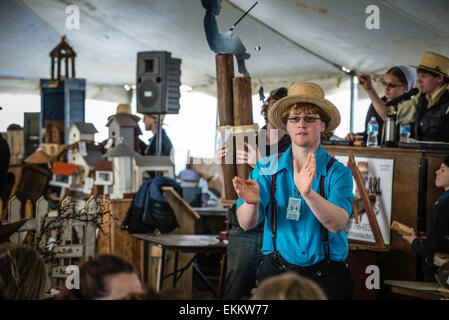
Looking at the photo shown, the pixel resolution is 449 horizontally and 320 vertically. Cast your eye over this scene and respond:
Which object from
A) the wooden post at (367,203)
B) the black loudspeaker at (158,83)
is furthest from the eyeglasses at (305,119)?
the black loudspeaker at (158,83)

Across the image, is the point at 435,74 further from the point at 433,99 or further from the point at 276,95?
the point at 276,95

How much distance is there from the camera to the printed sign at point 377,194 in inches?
110

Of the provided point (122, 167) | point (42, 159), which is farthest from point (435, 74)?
point (42, 159)

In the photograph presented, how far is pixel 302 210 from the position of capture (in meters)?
1.68

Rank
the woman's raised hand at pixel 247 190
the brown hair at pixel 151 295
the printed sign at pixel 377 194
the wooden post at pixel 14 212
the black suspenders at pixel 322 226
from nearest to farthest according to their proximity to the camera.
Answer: the brown hair at pixel 151 295, the woman's raised hand at pixel 247 190, the black suspenders at pixel 322 226, the wooden post at pixel 14 212, the printed sign at pixel 377 194

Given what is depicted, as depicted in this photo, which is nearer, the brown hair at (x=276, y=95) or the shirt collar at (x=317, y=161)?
the shirt collar at (x=317, y=161)

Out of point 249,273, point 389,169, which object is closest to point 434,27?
point 389,169

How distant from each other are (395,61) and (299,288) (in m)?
2.88

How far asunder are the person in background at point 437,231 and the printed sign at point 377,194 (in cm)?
23

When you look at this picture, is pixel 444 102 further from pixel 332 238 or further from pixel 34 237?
pixel 34 237

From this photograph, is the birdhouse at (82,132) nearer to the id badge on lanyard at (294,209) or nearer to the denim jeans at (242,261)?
the denim jeans at (242,261)

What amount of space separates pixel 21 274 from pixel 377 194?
1971 mm

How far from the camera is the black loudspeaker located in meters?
3.45

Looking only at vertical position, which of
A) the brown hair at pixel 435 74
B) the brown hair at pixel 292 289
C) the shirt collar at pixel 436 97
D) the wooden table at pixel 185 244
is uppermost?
the brown hair at pixel 435 74
